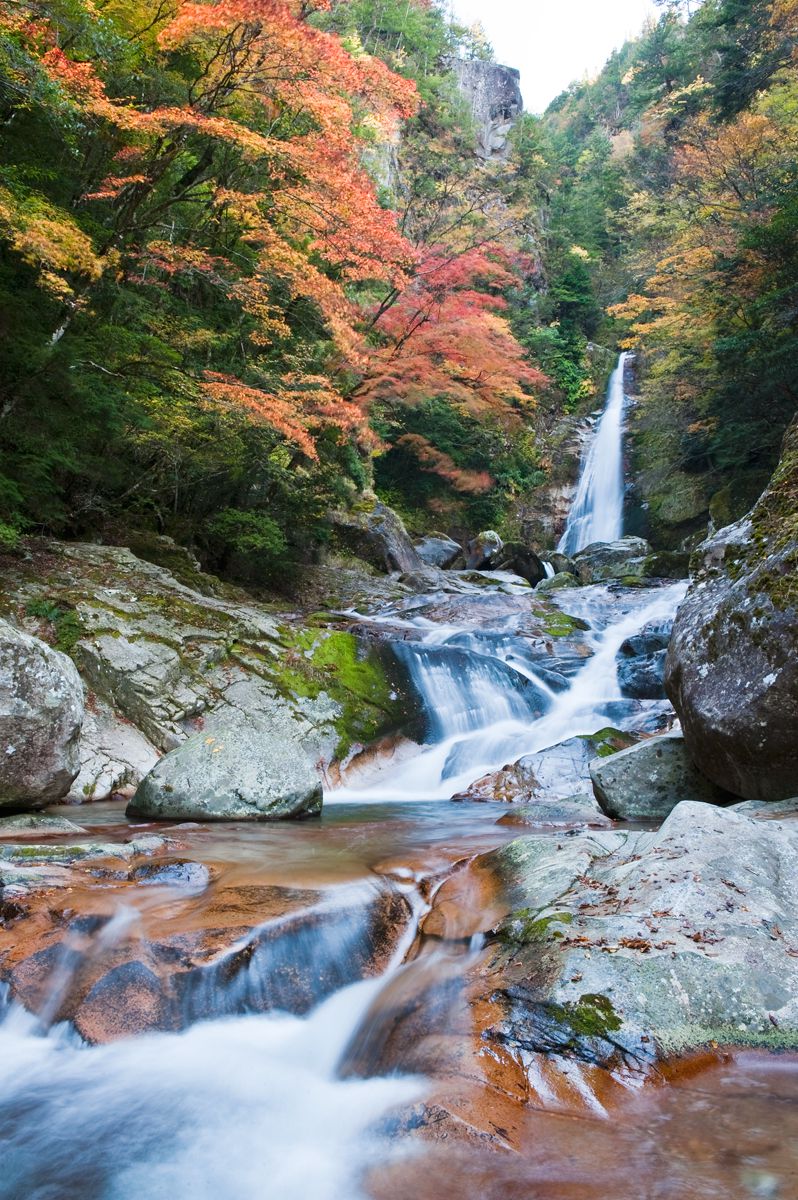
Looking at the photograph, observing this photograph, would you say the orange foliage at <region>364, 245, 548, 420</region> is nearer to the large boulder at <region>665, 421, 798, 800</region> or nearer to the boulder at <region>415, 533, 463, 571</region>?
the boulder at <region>415, 533, 463, 571</region>

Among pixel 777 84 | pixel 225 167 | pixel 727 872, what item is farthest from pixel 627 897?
pixel 777 84

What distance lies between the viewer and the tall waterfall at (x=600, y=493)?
26547 mm

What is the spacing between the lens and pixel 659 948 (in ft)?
10.3

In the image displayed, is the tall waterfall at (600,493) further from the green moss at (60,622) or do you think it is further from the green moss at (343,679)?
the green moss at (60,622)

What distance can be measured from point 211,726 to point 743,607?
19.5 feet

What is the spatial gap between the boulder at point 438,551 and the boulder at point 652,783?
56.2 ft

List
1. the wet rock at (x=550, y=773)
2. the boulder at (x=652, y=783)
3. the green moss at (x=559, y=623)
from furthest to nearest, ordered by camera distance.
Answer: the green moss at (x=559, y=623) → the wet rock at (x=550, y=773) → the boulder at (x=652, y=783)

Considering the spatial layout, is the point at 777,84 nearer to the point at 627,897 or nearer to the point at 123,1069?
the point at 627,897

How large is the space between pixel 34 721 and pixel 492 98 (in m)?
47.1

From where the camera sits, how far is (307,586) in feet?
56.3

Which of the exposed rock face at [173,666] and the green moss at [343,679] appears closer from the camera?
the exposed rock face at [173,666]

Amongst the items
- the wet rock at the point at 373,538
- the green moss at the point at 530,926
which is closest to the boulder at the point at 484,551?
the wet rock at the point at 373,538

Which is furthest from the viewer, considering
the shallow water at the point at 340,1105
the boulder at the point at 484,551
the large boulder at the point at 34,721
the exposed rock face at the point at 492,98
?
the exposed rock face at the point at 492,98

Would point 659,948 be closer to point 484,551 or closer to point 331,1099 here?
point 331,1099
